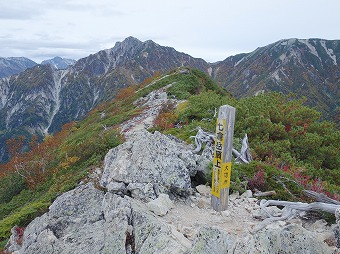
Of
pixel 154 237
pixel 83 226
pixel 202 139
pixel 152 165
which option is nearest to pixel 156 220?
pixel 154 237

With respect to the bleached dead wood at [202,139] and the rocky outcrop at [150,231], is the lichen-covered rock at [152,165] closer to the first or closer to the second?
the rocky outcrop at [150,231]

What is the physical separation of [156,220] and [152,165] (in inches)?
86.9

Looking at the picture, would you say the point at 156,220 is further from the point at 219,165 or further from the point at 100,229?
the point at 219,165

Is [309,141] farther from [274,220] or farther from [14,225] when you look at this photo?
[14,225]

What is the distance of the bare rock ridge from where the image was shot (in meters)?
5.19

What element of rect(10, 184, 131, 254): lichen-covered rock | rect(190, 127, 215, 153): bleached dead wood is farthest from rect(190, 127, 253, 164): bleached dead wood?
rect(10, 184, 131, 254): lichen-covered rock

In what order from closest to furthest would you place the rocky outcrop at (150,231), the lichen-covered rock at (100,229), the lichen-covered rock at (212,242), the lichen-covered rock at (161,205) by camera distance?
the rocky outcrop at (150,231)
the lichen-covered rock at (212,242)
the lichen-covered rock at (100,229)
the lichen-covered rock at (161,205)

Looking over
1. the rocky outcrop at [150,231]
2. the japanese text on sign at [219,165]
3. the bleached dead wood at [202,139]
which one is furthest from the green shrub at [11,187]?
the japanese text on sign at [219,165]

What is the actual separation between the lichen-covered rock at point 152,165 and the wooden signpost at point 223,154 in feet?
3.35

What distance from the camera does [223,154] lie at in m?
7.39

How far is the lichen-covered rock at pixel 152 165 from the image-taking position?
811 cm

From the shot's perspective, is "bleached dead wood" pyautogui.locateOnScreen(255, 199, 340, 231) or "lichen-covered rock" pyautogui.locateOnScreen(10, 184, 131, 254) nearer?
"bleached dead wood" pyautogui.locateOnScreen(255, 199, 340, 231)

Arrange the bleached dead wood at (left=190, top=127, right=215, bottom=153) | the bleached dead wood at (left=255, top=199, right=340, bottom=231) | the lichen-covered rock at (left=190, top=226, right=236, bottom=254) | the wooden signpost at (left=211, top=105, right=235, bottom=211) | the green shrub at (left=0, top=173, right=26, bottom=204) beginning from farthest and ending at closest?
1. the green shrub at (left=0, top=173, right=26, bottom=204)
2. the bleached dead wood at (left=190, top=127, right=215, bottom=153)
3. the wooden signpost at (left=211, top=105, right=235, bottom=211)
4. the bleached dead wood at (left=255, top=199, right=340, bottom=231)
5. the lichen-covered rock at (left=190, top=226, right=236, bottom=254)

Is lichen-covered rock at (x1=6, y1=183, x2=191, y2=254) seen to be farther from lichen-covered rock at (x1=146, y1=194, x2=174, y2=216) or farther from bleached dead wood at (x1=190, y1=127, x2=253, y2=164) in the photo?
bleached dead wood at (x1=190, y1=127, x2=253, y2=164)
